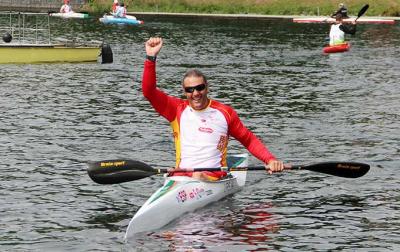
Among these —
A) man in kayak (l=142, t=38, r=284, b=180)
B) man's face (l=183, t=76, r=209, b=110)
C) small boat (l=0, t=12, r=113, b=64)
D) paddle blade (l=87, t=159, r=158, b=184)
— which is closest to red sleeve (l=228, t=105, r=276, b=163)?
man in kayak (l=142, t=38, r=284, b=180)

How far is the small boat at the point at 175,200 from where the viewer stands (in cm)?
1586

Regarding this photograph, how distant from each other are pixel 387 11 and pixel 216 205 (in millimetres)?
89738

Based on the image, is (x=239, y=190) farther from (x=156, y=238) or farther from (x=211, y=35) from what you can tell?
(x=211, y=35)

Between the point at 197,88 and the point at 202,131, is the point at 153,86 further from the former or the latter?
the point at 202,131

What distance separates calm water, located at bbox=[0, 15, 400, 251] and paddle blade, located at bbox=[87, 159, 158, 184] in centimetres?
79

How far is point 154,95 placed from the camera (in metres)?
16.8

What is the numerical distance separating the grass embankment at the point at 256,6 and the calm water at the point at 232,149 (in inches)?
2114

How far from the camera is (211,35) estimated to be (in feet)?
241

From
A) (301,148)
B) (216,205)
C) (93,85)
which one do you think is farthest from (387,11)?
(216,205)

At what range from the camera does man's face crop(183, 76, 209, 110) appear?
16516mm

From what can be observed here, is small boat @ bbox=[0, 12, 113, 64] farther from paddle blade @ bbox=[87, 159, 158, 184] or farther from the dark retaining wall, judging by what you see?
the dark retaining wall

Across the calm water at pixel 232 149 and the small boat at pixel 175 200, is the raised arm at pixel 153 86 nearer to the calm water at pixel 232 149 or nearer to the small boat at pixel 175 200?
the small boat at pixel 175 200

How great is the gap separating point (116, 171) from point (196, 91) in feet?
7.07

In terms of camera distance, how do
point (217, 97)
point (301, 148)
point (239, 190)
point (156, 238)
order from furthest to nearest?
point (217, 97) < point (301, 148) < point (239, 190) < point (156, 238)
